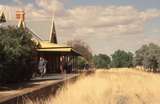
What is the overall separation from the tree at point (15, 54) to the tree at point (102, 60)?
300ft

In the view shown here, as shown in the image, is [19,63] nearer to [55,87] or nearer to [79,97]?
[55,87]

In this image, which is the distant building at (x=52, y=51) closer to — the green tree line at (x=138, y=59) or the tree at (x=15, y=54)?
the tree at (x=15, y=54)

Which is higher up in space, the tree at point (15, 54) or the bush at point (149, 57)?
the bush at point (149, 57)

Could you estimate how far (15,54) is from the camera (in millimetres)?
28797

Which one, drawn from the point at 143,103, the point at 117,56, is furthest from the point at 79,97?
the point at 117,56

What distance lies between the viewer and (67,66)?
54531 millimetres

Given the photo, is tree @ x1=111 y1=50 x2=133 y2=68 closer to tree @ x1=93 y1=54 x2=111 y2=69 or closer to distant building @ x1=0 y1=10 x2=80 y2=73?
tree @ x1=93 y1=54 x2=111 y2=69

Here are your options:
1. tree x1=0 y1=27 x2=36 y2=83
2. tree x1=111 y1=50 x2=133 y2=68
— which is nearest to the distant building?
tree x1=0 y1=27 x2=36 y2=83

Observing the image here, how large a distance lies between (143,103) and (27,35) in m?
16.7

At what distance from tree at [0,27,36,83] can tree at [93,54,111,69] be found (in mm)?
91304

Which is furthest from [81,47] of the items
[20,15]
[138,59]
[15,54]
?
[15,54]

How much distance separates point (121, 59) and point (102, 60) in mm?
6680

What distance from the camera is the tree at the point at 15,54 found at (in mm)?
27094

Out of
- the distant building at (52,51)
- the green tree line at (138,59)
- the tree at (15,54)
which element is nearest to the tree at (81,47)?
the green tree line at (138,59)
